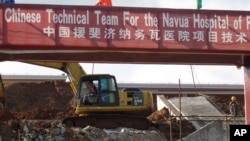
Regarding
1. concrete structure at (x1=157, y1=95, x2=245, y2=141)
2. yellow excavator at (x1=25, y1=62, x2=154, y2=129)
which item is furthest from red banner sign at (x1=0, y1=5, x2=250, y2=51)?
yellow excavator at (x1=25, y1=62, x2=154, y2=129)

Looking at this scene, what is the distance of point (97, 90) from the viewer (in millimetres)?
28672

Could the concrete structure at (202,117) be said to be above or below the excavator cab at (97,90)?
below

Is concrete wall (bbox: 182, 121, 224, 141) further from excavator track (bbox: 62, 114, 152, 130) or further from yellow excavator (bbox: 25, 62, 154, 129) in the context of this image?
excavator track (bbox: 62, 114, 152, 130)

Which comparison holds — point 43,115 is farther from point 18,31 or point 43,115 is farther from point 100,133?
point 18,31

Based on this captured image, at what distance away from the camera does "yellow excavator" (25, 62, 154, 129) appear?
94.3 ft

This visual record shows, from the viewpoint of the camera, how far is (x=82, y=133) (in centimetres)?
2625

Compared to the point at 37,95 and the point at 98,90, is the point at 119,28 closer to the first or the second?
the point at 98,90

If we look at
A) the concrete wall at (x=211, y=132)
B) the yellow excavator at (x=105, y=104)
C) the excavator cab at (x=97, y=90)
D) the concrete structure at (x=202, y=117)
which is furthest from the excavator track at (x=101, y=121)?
the concrete wall at (x=211, y=132)

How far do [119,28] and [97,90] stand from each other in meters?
9.71

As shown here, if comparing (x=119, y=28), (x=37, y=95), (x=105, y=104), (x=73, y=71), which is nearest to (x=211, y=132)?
(x=105, y=104)

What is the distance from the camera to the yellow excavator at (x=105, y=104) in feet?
94.3

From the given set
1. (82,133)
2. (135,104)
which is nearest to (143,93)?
A: (135,104)

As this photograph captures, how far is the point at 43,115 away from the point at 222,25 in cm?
1626

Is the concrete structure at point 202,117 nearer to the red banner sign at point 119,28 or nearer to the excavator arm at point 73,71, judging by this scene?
the excavator arm at point 73,71
